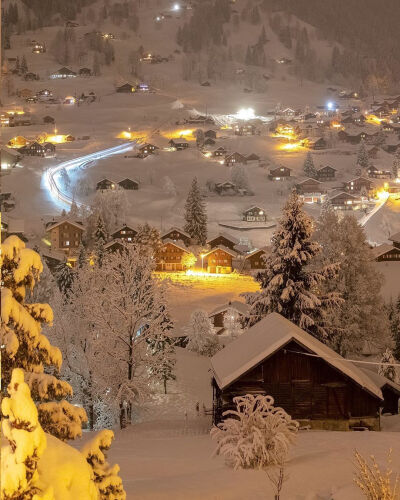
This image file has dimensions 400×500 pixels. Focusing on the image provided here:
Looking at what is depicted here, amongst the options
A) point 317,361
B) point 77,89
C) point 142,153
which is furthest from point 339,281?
point 77,89

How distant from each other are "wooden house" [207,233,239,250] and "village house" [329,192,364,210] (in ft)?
73.8

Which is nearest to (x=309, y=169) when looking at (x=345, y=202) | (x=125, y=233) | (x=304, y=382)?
(x=345, y=202)

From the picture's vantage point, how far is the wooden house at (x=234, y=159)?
323 ft

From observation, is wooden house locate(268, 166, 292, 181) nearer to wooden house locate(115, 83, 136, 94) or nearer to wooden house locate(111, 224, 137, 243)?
wooden house locate(111, 224, 137, 243)

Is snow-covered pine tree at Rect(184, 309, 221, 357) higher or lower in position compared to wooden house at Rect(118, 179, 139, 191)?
lower

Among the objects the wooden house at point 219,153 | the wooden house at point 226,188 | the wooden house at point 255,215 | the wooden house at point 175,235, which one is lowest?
the wooden house at point 175,235

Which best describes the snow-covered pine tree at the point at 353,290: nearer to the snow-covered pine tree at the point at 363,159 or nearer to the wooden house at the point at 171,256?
the wooden house at the point at 171,256

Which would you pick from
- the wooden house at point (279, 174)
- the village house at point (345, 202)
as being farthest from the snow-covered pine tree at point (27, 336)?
the wooden house at point (279, 174)

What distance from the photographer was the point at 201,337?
37.8 meters

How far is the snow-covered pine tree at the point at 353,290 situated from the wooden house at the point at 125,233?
40.2m

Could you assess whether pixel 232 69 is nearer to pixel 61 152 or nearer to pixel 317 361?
pixel 61 152

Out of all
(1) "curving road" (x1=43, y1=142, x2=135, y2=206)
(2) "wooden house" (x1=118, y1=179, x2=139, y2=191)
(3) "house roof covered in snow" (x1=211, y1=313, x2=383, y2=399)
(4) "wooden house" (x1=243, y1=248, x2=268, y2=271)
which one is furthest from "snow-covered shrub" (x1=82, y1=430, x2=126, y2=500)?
(2) "wooden house" (x1=118, y1=179, x2=139, y2=191)

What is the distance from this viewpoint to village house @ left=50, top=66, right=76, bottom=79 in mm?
157625

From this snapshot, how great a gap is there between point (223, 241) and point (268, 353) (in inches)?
1877
